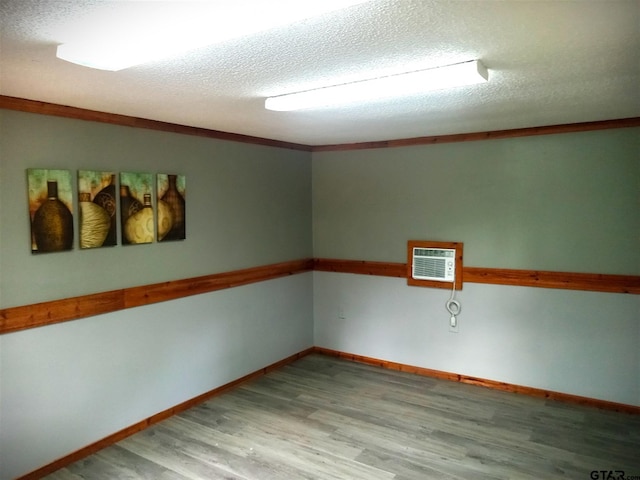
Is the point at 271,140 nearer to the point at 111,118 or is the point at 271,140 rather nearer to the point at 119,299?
the point at 111,118

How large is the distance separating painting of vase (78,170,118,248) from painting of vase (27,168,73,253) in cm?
8

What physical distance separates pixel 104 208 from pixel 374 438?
2.63m

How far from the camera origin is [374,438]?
3.45m

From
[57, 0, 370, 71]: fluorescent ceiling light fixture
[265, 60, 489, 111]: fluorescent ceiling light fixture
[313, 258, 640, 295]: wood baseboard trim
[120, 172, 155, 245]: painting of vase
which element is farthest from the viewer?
[313, 258, 640, 295]: wood baseboard trim

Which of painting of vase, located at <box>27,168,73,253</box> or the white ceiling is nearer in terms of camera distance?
the white ceiling

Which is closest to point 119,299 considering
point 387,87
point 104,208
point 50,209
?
point 104,208

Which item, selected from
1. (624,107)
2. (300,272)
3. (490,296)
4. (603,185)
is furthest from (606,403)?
(300,272)

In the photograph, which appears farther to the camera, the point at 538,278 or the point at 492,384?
the point at 492,384

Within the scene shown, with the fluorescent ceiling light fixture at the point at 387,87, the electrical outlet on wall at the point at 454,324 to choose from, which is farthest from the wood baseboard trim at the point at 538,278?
the fluorescent ceiling light fixture at the point at 387,87

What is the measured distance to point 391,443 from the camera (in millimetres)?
3369

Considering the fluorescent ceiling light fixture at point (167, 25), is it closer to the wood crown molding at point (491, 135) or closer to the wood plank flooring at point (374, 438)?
the wood plank flooring at point (374, 438)

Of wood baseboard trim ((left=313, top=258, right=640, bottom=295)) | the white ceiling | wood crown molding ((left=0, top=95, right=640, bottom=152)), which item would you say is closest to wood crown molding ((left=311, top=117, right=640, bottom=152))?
wood crown molding ((left=0, top=95, right=640, bottom=152))

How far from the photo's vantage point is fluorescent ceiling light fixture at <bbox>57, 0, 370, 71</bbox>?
149 cm

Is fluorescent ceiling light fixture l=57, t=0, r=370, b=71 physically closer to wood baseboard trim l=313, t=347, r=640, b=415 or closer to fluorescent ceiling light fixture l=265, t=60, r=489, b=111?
fluorescent ceiling light fixture l=265, t=60, r=489, b=111
